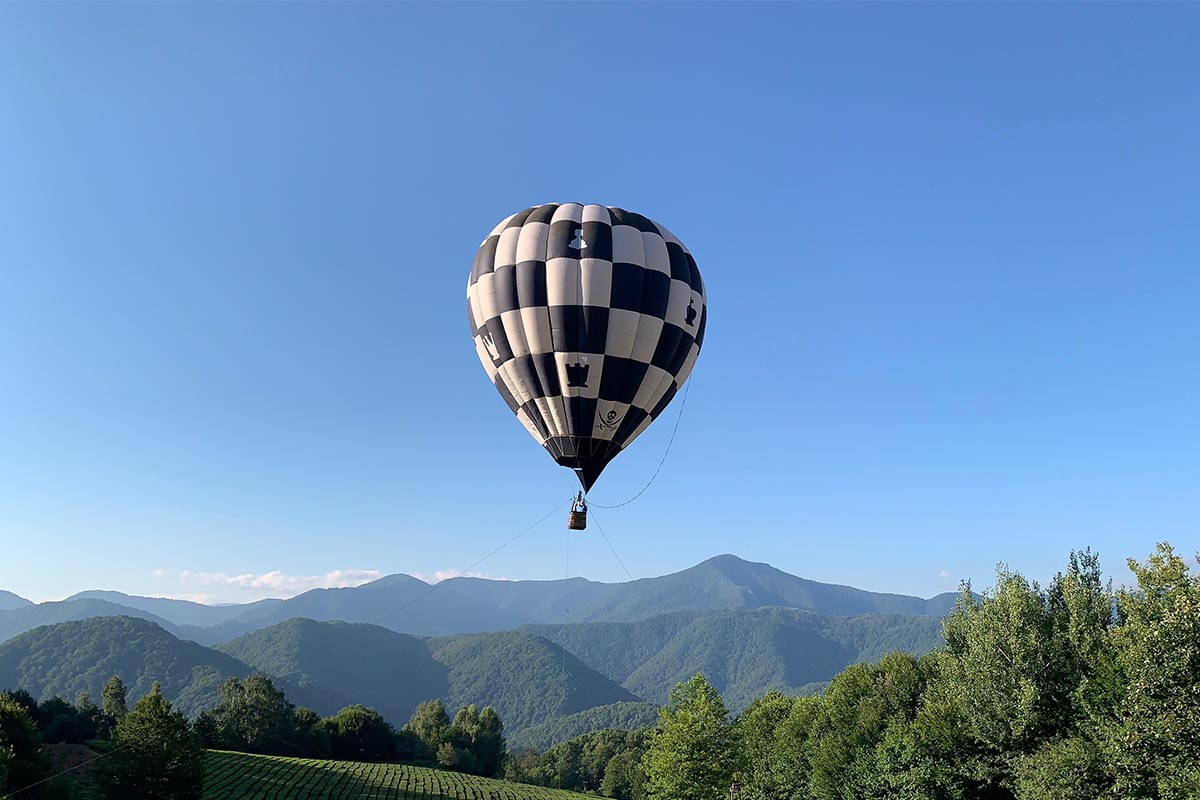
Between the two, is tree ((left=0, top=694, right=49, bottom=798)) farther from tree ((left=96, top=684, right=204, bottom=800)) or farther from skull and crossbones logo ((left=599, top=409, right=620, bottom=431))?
skull and crossbones logo ((left=599, top=409, right=620, bottom=431))

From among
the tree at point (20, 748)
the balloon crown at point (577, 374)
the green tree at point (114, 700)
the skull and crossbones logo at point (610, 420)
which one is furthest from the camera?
the green tree at point (114, 700)

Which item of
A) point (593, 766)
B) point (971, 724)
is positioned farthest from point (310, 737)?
point (971, 724)

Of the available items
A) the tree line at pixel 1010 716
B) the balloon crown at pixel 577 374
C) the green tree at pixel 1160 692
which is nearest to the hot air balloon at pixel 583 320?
the balloon crown at pixel 577 374

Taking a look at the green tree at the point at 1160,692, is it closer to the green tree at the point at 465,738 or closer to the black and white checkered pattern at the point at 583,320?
the black and white checkered pattern at the point at 583,320

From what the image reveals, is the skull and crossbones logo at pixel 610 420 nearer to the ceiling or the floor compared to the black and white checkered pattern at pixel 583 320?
nearer to the floor

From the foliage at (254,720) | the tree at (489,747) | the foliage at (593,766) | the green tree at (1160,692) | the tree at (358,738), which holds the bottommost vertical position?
the foliage at (593,766)

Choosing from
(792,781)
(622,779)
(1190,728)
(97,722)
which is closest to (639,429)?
(1190,728)

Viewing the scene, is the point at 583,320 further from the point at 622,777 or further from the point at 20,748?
the point at 622,777
